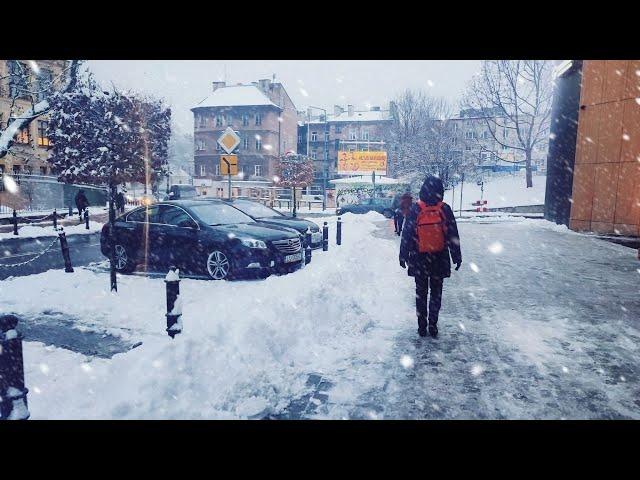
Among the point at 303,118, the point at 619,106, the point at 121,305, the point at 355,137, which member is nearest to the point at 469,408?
the point at 121,305

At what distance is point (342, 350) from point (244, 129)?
52429 millimetres

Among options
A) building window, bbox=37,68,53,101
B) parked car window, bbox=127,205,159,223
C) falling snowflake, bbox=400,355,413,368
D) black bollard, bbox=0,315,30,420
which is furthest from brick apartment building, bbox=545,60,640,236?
building window, bbox=37,68,53,101

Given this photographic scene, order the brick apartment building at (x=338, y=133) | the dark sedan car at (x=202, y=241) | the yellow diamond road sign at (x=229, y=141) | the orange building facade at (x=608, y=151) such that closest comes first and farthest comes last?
the dark sedan car at (x=202, y=241), the yellow diamond road sign at (x=229, y=141), the orange building facade at (x=608, y=151), the brick apartment building at (x=338, y=133)

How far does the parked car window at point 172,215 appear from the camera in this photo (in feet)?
28.1

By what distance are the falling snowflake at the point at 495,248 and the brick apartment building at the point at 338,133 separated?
46798 mm

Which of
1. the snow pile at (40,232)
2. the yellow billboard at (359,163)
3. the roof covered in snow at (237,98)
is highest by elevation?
the roof covered in snow at (237,98)

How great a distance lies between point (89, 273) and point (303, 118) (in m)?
65.4

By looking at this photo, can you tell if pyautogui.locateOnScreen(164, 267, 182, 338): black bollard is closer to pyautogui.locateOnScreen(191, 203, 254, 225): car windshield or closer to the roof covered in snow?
pyautogui.locateOnScreen(191, 203, 254, 225): car windshield

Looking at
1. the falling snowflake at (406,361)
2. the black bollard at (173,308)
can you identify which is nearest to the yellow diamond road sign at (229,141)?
the black bollard at (173,308)

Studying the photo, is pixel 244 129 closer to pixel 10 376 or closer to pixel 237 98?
pixel 237 98

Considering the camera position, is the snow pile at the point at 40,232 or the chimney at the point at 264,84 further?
the chimney at the point at 264,84

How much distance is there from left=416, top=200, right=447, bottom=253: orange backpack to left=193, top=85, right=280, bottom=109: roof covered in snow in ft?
A: 167

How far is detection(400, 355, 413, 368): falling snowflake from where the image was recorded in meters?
4.52

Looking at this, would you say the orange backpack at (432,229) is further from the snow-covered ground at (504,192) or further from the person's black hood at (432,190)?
the snow-covered ground at (504,192)
